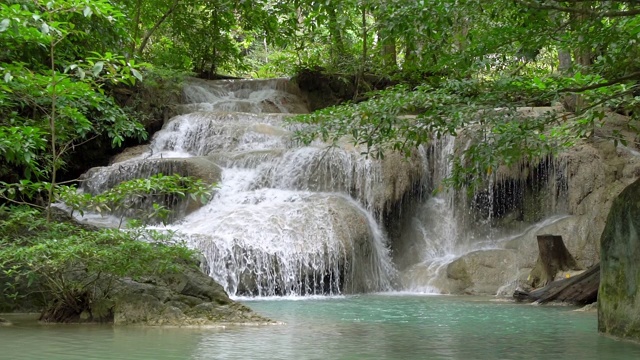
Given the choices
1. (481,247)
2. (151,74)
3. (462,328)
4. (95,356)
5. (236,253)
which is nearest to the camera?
(95,356)

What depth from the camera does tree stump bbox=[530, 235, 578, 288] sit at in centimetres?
1404

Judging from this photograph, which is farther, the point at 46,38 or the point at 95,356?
the point at 46,38

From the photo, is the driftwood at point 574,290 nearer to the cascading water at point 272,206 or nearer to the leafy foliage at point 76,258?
the cascading water at point 272,206

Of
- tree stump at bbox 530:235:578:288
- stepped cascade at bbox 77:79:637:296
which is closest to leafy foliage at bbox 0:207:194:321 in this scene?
stepped cascade at bbox 77:79:637:296

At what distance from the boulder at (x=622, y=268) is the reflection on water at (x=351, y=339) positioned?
0.24m

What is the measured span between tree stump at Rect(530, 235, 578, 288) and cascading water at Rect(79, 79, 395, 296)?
13.6ft

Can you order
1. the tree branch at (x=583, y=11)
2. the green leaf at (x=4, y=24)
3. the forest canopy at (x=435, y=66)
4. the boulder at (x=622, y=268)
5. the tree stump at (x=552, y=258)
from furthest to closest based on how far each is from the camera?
1. the tree stump at (x=552, y=258)
2. the boulder at (x=622, y=268)
3. the forest canopy at (x=435, y=66)
4. the tree branch at (x=583, y=11)
5. the green leaf at (x=4, y=24)

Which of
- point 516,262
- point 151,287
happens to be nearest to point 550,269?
point 516,262

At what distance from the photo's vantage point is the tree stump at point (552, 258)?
14.0 m

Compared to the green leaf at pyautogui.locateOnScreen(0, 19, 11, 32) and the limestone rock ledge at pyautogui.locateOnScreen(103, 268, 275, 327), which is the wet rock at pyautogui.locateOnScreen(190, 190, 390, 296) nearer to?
the limestone rock ledge at pyautogui.locateOnScreen(103, 268, 275, 327)

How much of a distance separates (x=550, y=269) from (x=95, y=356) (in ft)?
30.8

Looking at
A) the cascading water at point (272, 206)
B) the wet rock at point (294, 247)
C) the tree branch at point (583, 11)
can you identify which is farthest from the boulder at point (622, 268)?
the wet rock at point (294, 247)

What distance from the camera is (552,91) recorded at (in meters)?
8.32

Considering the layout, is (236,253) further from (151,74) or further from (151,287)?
(151,74)
